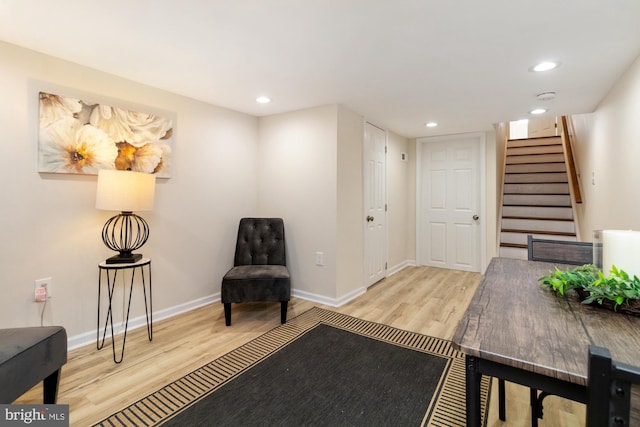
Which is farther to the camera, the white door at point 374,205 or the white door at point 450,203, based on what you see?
the white door at point 450,203

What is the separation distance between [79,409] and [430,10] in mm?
2808

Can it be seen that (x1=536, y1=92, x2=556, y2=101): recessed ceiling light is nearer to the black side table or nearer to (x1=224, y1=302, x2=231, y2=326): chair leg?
(x1=224, y1=302, x2=231, y2=326): chair leg

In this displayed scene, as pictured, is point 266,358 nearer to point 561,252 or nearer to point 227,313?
point 227,313

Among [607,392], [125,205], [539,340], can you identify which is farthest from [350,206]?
[607,392]

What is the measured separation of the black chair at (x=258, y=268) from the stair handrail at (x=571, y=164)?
406 centimetres

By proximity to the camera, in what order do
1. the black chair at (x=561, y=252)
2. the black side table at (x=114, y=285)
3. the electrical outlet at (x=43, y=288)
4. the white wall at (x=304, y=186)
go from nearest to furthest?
the black chair at (x=561, y=252), the electrical outlet at (x=43, y=288), the black side table at (x=114, y=285), the white wall at (x=304, y=186)

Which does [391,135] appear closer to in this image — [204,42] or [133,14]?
[204,42]

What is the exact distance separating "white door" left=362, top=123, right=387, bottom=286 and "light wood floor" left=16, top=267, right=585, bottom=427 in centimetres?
28

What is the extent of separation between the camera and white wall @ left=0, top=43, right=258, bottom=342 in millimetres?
1996

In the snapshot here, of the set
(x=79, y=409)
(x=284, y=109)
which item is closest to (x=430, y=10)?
(x=284, y=109)

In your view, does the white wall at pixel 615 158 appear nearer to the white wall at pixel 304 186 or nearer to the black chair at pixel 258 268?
the white wall at pixel 304 186

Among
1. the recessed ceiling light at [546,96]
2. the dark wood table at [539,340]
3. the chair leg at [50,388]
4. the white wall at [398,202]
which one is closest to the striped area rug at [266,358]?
the chair leg at [50,388]

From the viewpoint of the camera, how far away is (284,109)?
3.37m

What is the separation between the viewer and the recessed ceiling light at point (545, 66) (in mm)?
2170
